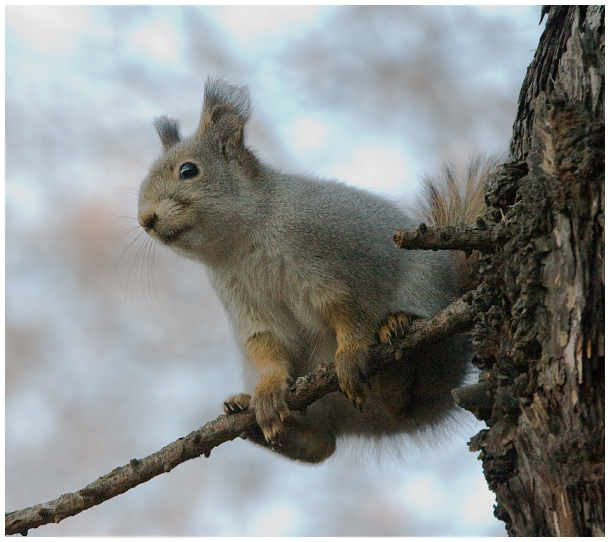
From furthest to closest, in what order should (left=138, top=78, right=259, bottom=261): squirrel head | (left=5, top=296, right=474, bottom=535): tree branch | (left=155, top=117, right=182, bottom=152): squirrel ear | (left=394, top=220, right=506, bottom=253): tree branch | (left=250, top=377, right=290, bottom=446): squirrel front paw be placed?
1. (left=155, top=117, right=182, bottom=152): squirrel ear
2. (left=138, top=78, right=259, bottom=261): squirrel head
3. (left=250, top=377, right=290, bottom=446): squirrel front paw
4. (left=5, top=296, right=474, bottom=535): tree branch
5. (left=394, top=220, right=506, bottom=253): tree branch

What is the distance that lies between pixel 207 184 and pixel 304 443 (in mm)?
955

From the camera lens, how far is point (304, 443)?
98.6 inches

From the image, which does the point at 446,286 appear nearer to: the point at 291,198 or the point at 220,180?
the point at 291,198

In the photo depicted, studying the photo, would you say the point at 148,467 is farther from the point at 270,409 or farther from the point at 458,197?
the point at 458,197

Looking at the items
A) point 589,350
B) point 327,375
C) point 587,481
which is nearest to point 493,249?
point 589,350

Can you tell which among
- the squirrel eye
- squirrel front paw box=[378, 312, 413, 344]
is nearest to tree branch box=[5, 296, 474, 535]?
squirrel front paw box=[378, 312, 413, 344]

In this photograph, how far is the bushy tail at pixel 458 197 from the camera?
2404 mm

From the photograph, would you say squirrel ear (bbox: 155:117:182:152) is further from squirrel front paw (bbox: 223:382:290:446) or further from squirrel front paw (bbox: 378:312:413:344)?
squirrel front paw (bbox: 378:312:413:344)

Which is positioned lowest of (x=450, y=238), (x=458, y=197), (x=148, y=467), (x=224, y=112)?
(x=148, y=467)

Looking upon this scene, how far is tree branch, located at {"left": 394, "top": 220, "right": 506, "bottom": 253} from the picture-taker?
1639mm

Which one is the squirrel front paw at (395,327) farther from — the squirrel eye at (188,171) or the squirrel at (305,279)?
the squirrel eye at (188,171)

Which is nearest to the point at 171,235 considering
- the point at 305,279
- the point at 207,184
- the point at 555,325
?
the point at 207,184

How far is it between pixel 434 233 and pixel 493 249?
14 centimetres

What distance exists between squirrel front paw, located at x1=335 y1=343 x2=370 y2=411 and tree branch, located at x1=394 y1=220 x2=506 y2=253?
56 centimetres
